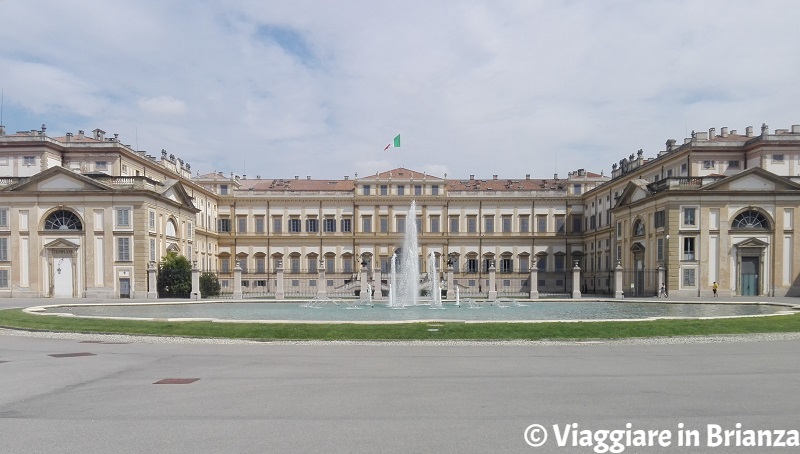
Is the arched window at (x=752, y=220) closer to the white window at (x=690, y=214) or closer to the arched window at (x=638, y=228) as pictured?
the white window at (x=690, y=214)

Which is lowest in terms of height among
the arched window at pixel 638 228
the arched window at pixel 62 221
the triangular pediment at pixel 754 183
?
the arched window at pixel 638 228

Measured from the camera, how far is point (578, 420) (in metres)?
7.90

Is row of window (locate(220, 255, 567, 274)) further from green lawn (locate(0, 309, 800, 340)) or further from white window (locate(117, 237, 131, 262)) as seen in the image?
green lawn (locate(0, 309, 800, 340))

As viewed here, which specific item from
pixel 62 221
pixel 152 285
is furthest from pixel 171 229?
pixel 62 221

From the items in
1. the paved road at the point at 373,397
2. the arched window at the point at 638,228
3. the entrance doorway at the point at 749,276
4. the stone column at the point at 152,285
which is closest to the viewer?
the paved road at the point at 373,397

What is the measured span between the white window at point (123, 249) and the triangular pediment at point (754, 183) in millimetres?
43609

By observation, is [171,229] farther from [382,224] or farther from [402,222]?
[402,222]

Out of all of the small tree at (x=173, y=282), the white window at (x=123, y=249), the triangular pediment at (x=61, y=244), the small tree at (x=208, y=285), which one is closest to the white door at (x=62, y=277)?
the triangular pediment at (x=61, y=244)

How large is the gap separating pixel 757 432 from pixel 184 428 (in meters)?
7.29

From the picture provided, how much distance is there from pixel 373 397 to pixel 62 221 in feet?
142

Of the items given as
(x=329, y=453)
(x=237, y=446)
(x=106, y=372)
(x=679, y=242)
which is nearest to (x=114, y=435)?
(x=237, y=446)

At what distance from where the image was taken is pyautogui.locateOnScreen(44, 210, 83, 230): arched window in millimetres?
44188

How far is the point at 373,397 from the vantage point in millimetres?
9359

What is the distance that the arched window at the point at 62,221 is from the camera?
44188mm
